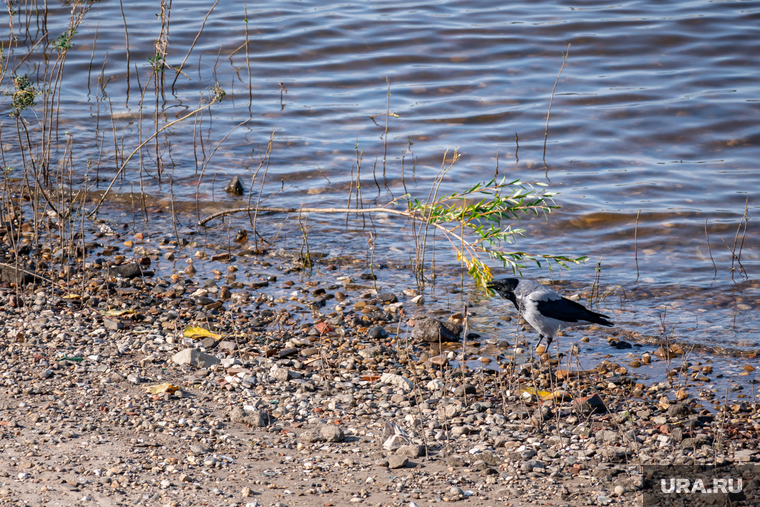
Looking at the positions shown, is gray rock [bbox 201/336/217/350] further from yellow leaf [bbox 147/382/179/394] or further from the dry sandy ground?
the dry sandy ground

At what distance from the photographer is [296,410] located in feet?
15.9

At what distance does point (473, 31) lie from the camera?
1612 centimetres

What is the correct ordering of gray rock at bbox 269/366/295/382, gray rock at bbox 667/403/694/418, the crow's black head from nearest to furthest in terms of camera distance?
1. gray rock at bbox 667/403/694/418
2. gray rock at bbox 269/366/295/382
3. the crow's black head

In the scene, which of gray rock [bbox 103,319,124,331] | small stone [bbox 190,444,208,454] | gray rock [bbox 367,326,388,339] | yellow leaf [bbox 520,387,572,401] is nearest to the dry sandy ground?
small stone [bbox 190,444,208,454]

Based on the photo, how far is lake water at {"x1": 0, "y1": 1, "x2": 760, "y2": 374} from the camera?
8508 millimetres

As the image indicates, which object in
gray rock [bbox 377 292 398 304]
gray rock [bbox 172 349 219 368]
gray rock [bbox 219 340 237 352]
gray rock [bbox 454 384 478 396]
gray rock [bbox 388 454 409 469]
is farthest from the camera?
gray rock [bbox 377 292 398 304]

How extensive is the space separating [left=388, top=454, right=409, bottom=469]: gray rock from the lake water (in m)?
2.94

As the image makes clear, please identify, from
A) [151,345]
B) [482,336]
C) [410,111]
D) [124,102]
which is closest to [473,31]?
[410,111]

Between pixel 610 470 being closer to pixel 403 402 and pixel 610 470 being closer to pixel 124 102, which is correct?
pixel 403 402

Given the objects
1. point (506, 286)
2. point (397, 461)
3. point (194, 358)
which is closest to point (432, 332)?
point (506, 286)

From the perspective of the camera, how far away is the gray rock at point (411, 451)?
4270 mm

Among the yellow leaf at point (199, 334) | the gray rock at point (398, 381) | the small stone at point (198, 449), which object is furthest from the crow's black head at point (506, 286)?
the small stone at point (198, 449)

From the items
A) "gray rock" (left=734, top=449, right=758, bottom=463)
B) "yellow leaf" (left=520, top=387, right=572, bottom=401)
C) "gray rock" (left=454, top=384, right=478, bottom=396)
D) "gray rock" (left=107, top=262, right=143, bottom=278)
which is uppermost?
"gray rock" (left=107, top=262, right=143, bottom=278)

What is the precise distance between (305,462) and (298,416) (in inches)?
23.6
